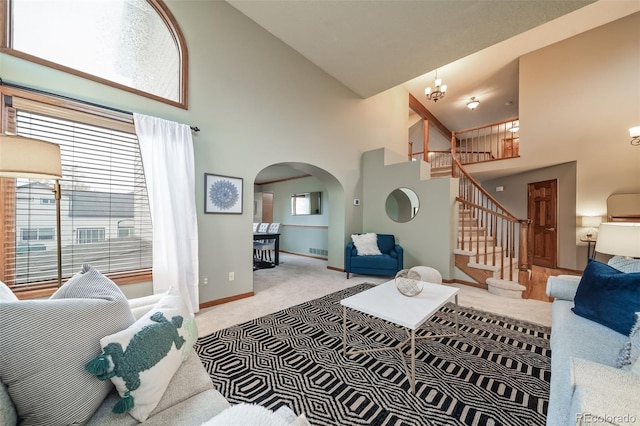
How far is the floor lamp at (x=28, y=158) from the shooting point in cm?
127

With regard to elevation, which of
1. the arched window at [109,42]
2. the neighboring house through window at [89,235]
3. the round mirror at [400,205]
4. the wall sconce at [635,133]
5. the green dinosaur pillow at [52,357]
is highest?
the arched window at [109,42]

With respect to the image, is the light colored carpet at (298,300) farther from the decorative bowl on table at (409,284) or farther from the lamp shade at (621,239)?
the decorative bowl on table at (409,284)

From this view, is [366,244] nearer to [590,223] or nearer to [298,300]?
[298,300]

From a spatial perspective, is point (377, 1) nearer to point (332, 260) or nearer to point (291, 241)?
point (332, 260)

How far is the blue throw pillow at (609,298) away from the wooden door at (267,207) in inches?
298

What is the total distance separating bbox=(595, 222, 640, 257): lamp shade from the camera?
5.79 ft

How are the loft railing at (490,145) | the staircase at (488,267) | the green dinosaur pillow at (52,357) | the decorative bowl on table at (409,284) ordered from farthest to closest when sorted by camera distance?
1. the loft railing at (490,145)
2. the staircase at (488,267)
3. the decorative bowl on table at (409,284)
4. the green dinosaur pillow at (52,357)

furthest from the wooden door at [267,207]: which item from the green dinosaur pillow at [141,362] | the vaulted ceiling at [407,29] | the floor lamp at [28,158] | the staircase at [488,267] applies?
the green dinosaur pillow at [141,362]

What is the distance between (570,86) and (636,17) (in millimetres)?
1144

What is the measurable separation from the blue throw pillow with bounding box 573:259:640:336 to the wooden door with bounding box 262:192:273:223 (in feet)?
24.8

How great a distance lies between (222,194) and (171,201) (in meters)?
0.63

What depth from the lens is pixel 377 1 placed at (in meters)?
2.69

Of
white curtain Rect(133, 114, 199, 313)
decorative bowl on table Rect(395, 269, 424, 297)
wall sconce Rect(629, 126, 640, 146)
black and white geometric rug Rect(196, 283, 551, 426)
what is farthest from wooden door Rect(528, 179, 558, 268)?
white curtain Rect(133, 114, 199, 313)

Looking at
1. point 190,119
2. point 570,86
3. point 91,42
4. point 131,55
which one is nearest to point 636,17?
point 570,86
